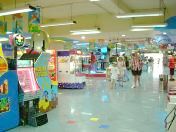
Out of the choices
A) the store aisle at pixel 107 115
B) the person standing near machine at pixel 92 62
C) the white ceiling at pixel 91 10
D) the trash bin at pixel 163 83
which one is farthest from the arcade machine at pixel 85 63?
the store aisle at pixel 107 115

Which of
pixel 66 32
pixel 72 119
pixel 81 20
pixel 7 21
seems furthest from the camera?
pixel 66 32

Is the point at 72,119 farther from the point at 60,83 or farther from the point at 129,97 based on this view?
the point at 60,83

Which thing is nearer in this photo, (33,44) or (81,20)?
(33,44)

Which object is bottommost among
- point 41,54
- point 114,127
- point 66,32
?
point 114,127

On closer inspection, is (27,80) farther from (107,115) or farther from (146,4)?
(146,4)

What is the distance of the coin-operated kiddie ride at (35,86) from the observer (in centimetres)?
566

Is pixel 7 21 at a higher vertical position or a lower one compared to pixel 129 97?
higher

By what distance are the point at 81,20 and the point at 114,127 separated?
432 inches

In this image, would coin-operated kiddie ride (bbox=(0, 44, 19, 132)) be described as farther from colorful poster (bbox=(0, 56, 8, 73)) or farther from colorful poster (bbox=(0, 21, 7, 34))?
colorful poster (bbox=(0, 21, 7, 34))

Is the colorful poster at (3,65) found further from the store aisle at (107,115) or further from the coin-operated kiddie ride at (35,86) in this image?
the store aisle at (107,115)

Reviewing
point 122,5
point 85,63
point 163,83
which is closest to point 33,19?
point 122,5

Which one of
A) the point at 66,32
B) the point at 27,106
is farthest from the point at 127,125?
the point at 66,32

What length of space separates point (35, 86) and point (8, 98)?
82cm

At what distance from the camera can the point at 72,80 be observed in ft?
38.1
